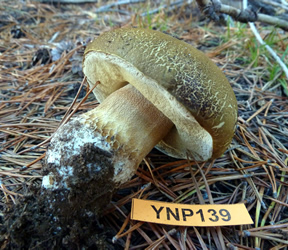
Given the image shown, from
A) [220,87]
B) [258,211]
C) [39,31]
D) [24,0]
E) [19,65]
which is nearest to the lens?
[220,87]

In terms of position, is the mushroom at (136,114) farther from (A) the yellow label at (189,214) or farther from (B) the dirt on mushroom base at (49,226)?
(A) the yellow label at (189,214)

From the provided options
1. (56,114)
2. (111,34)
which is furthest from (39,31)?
(111,34)

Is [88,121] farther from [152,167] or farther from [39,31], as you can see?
[39,31]

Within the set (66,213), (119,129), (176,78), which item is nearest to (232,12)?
(176,78)

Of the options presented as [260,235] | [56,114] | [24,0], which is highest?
[24,0]

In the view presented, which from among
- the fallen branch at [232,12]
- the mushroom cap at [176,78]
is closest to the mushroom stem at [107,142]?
the mushroom cap at [176,78]

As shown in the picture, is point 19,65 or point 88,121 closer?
point 88,121

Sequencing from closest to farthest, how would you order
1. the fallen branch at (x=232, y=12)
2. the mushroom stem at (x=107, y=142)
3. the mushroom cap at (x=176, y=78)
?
the mushroom cap at (x=176, y=78), the mushroom stem at (x=107, y=142), the fallen branch at (x=232, y=12)
